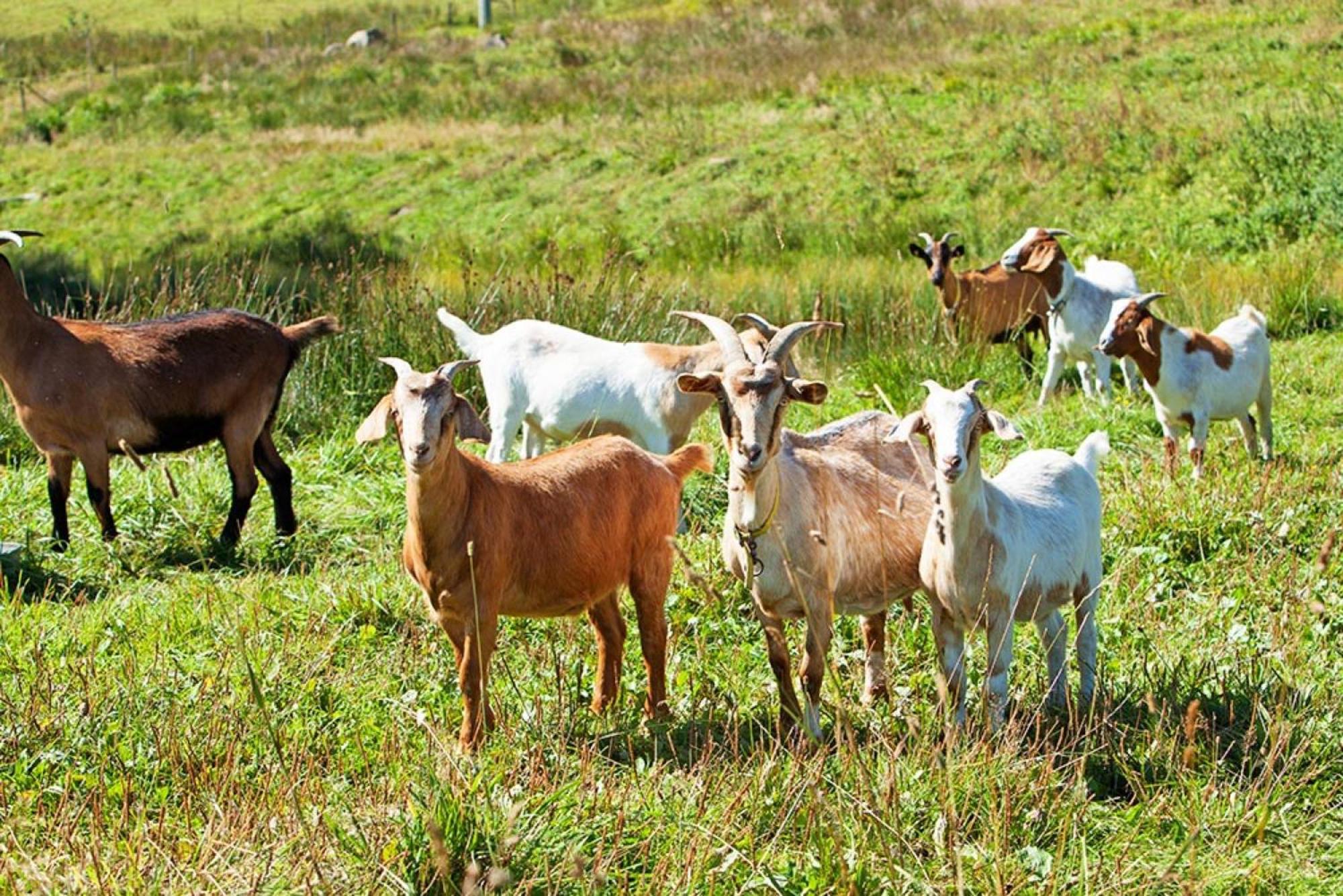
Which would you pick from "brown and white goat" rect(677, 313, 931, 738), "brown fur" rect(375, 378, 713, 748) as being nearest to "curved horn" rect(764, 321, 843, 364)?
"brown and white goat" rect(677, 313, 931, 738)

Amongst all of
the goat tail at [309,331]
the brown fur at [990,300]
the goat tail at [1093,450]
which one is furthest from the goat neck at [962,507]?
the brown fur at [990,300]

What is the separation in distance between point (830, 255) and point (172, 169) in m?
15.1

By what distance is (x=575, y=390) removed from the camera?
8656 millimetres

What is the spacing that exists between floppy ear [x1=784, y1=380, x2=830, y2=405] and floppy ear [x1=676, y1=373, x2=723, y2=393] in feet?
0.74

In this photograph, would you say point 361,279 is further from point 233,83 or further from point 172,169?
point 233,83

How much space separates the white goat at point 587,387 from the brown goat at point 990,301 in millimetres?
4328

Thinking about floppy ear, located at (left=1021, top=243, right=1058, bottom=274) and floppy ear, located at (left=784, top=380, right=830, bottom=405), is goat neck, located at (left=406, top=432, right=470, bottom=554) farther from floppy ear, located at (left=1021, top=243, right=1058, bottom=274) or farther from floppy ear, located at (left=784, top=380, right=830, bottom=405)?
floppy ear, located at (left=1021, top=243, right=1058, bottom=274)

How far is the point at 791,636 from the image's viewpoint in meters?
6.36

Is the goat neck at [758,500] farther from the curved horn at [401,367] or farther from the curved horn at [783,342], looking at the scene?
the curved horn at [401,367]

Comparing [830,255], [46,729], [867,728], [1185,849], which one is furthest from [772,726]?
[830,255]

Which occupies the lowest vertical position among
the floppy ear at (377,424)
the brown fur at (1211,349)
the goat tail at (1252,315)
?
the brown fur at (1211,349)

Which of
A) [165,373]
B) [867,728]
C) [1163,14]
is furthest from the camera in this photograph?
[1163,14]

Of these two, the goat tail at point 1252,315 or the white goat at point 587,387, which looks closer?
the white goat at point 587,387

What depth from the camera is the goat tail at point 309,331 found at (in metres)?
8.76
